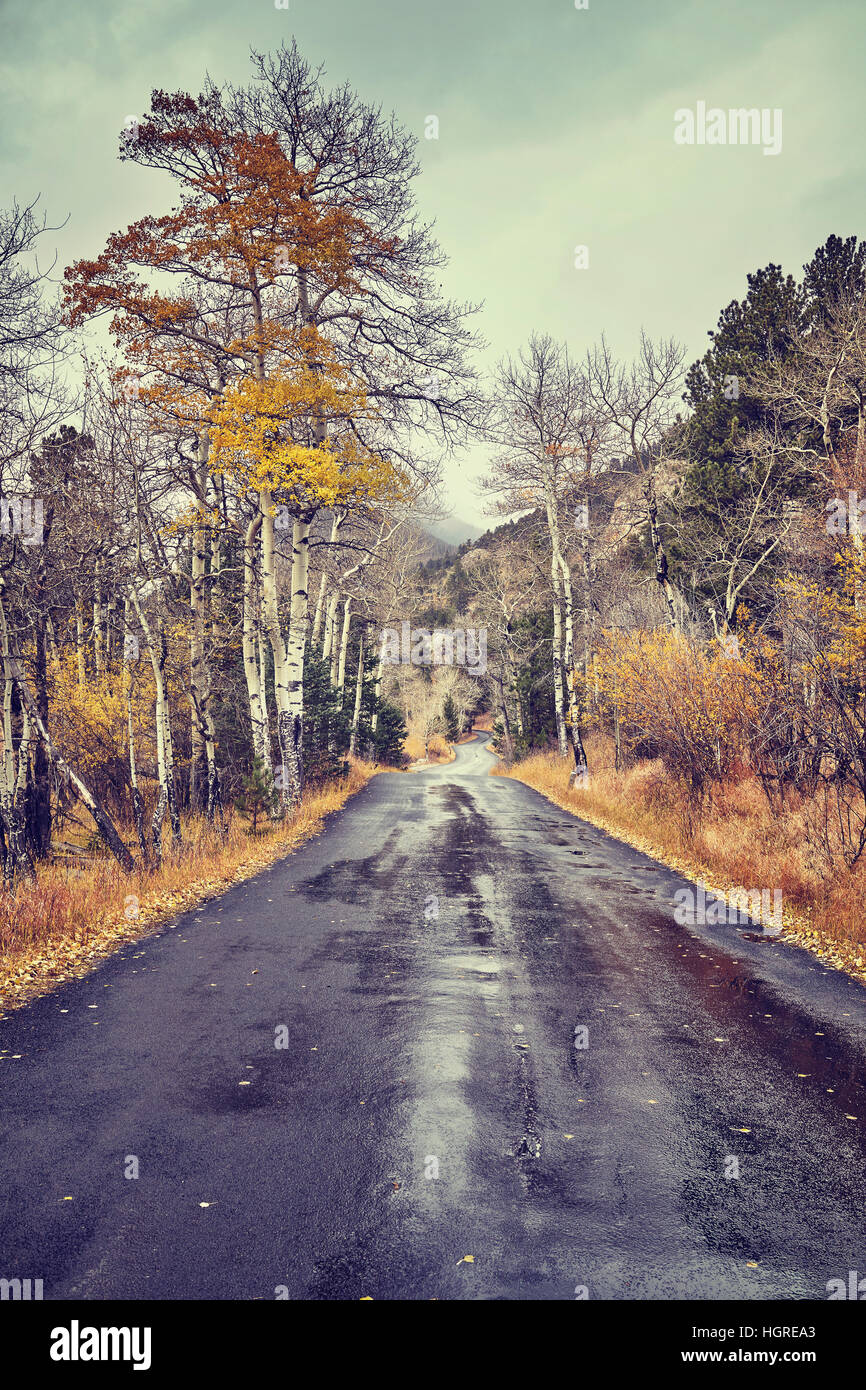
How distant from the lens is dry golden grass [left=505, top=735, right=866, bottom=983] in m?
8.45

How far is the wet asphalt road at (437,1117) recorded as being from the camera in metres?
3.27

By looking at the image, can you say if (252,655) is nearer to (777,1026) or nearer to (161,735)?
(161,735)

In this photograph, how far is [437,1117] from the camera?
4.48m

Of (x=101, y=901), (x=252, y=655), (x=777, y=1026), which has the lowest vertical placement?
(x=777, y=1026)

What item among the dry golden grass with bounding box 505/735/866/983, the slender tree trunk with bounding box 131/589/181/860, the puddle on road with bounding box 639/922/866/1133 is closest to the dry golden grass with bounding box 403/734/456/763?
the dry golden grass with bounding box 505/735/866/983

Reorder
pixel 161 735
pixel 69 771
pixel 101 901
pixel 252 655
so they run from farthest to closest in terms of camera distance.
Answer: pixel 252 655
pixel 161 735
pixel 69 771
pixel 101 901

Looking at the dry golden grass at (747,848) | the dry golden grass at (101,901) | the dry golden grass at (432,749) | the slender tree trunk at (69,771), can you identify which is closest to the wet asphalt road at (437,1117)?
the dry golden grass at (101,901)

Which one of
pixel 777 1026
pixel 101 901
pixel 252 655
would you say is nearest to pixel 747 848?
pixel 777 1026

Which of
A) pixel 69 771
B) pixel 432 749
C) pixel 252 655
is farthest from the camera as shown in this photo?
pixel 432 749

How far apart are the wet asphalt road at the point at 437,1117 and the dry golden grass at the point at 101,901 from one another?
493mm

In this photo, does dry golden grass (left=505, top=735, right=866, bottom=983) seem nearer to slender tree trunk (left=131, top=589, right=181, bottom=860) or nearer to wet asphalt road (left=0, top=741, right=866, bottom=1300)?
wet asphalt road (left=0, top=741, right=866, bottom=1300)

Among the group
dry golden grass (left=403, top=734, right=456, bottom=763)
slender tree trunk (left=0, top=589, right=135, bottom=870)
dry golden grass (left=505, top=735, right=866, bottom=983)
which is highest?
slender tree trunk (left=0, top=589, right=135, bottom=870)

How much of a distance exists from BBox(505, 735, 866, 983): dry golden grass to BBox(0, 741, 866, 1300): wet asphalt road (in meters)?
0.74

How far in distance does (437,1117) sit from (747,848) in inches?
323
